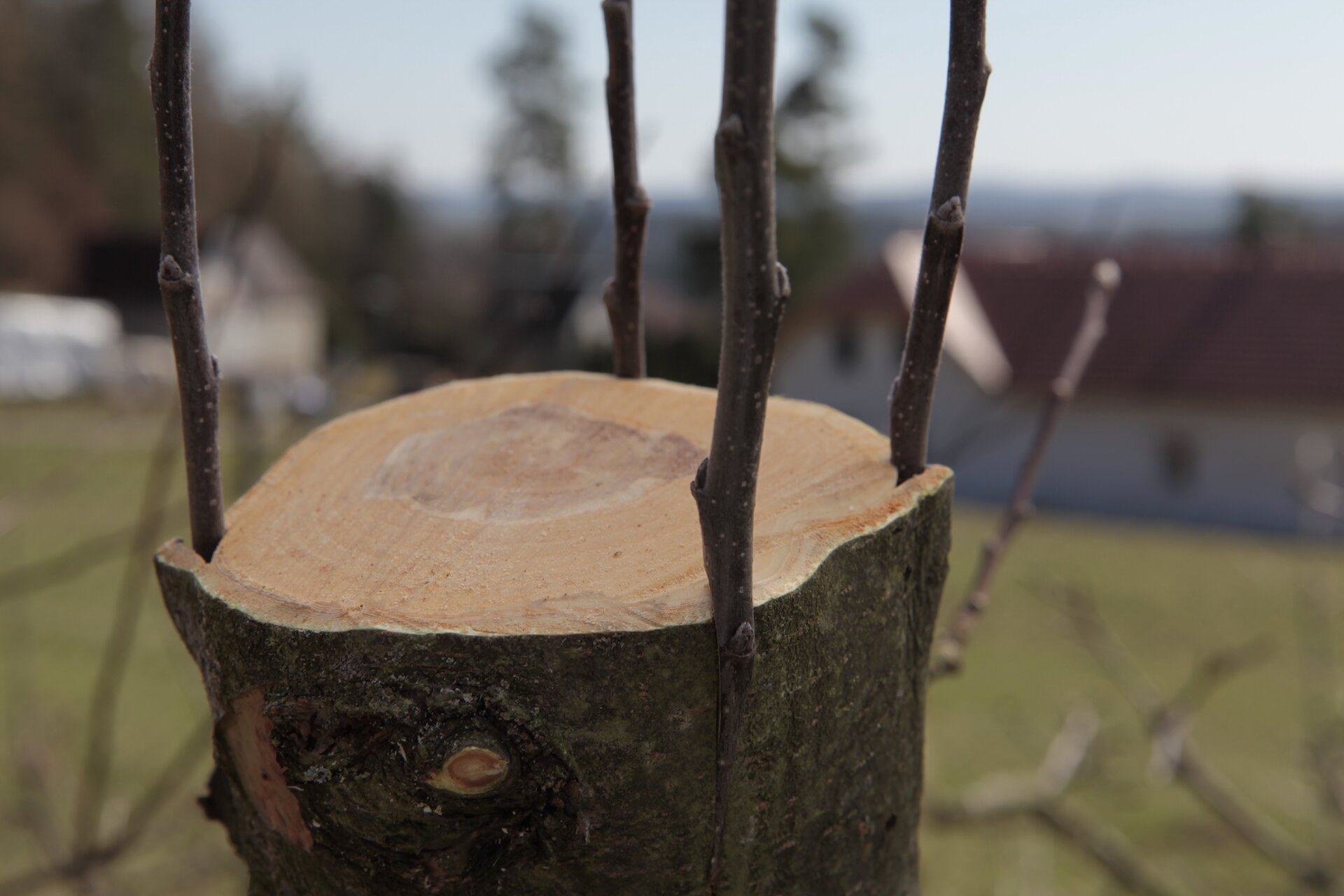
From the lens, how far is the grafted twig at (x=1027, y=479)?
1.08 metres

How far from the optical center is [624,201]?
98 centimetres

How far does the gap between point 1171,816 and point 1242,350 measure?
717cm

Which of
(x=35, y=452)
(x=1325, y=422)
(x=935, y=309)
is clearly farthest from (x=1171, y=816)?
(x=35, y=452)

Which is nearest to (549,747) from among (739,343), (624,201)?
(739,343)

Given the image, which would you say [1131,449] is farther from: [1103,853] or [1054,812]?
[1103,853]

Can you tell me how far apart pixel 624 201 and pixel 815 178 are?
10539mm

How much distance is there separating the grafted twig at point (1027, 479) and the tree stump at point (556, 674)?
0.29 meters

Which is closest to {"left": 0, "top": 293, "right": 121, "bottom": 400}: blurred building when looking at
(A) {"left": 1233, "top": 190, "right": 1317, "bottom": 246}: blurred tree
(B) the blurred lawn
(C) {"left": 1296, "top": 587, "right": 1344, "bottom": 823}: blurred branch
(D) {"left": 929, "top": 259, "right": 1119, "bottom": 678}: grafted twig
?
(B) the blurred lawn

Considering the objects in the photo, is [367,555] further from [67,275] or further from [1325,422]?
[67,275]

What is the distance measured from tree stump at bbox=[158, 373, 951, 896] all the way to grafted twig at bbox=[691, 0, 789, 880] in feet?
0.06

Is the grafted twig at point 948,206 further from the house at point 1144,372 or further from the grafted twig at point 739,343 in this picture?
the house at point 1144,372

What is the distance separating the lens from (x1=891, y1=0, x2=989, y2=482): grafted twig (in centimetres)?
70

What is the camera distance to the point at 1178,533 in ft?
30.9

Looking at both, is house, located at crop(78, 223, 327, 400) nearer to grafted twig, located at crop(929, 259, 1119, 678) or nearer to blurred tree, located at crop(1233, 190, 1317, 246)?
blurred tree, located at crop(1233, 190, 1317, 246)
